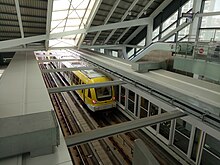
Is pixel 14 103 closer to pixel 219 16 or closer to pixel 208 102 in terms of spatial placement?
pixel 208 102

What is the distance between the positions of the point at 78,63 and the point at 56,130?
8597 millimetres

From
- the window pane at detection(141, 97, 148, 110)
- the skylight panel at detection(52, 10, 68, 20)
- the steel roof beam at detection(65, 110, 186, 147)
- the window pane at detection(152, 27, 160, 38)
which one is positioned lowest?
the window pane at detection(141, 97, 148, 110)

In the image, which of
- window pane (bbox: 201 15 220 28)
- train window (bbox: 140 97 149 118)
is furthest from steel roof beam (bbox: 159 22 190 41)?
train window (bbox: 140 97 149 118)

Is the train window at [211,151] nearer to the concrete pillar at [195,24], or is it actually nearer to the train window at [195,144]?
the train window at [195,144]

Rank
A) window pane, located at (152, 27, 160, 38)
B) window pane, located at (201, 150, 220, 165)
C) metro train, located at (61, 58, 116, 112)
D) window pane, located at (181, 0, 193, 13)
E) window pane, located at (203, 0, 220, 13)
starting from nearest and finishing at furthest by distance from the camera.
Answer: window pane, located at (201, 150, 220, 165) → metro train, located at (61, 58, 116, 112) → window pane, located at (203, 0, 220, 13) → window pane, located at (181, 0, 193, 13) → window pane, located at (152, 27, 160, 38)

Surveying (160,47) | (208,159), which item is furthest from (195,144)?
(160,47)

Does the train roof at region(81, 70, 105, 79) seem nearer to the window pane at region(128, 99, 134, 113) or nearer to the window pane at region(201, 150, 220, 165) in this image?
the window pane at region(128, 99, 134, 113)

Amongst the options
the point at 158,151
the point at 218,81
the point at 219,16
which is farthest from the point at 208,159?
the point at 219,16

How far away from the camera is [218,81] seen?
5.79 meters

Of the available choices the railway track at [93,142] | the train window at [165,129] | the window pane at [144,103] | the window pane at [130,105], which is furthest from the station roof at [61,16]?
the train window at [165,129]

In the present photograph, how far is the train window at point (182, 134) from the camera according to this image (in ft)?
19.7

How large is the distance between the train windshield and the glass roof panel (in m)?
4.61

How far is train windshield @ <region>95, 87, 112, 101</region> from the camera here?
8127mm

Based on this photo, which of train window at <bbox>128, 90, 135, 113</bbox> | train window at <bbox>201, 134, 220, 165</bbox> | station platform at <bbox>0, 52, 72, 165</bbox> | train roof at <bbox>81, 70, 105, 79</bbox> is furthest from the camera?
train window at <bbox>128, 90, 135, 113</bbox>
